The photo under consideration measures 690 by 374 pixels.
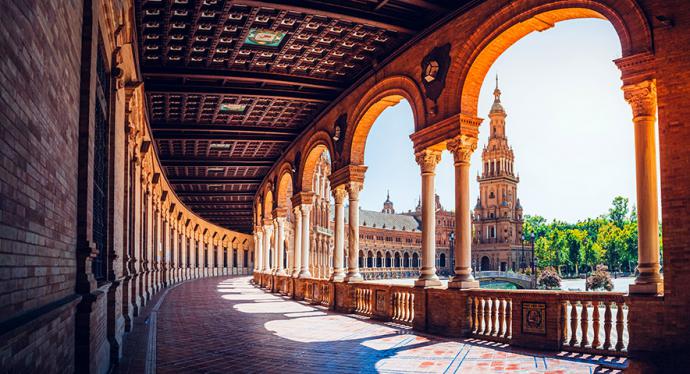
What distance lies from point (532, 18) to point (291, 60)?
7250 millimetres

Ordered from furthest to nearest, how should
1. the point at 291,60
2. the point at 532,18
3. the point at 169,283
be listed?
the point at 169,283, the point at 291,60, the point at 532,18

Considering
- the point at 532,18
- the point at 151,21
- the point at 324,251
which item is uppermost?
the point at 151,21

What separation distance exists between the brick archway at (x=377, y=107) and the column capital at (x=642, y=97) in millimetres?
5338

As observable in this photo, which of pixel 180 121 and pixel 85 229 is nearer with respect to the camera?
pixel 85 229

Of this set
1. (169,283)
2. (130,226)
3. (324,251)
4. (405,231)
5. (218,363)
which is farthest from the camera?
(405,231)

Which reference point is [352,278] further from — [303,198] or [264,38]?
[264,38]

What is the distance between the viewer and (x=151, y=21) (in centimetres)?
1261

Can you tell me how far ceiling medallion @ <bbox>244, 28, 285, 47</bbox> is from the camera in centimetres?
1354

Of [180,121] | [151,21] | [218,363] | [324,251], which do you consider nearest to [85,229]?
[218,363]

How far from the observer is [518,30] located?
1090cm

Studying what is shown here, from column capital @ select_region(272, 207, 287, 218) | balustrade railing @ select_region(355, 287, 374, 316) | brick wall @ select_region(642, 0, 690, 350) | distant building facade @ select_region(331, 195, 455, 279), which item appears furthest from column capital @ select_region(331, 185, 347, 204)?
distant building facade @ select_region(331, 195, 455, 279)

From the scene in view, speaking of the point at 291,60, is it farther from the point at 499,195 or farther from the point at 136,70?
the point at 499,195

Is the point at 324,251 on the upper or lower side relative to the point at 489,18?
lower

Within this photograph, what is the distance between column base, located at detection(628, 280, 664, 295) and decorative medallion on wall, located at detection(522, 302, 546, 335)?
197 centimetres
